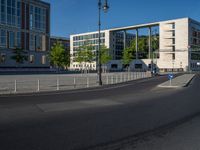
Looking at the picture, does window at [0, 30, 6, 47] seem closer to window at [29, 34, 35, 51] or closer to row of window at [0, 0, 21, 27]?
row of window at [0, 0, 21, 27]

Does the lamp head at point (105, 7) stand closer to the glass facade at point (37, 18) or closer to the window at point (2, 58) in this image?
the window at point (2, 58)

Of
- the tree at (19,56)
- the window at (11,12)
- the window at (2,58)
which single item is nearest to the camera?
the window at (2,58)

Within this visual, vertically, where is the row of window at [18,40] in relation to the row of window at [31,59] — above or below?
above

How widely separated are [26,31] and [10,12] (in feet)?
24.6

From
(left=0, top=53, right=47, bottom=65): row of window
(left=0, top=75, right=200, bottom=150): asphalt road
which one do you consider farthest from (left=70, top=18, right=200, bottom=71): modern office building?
(left=0, top=75, right=200, bottom=150): asphalt road

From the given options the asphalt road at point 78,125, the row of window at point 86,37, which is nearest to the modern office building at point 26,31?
the row of window at point 86,37

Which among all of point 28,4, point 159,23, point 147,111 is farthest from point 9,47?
point 147,111

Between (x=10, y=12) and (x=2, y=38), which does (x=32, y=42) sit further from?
(x=10, y=12)

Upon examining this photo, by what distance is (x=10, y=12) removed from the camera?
8144 cm

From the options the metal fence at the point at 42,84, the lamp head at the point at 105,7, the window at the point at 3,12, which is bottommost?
the metal fence at the point at 42,84

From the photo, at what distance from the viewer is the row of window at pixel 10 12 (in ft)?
259

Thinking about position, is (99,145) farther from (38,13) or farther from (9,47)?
(38,13)

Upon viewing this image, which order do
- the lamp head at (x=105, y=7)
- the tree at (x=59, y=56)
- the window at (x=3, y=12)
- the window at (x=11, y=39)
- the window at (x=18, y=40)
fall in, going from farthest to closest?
the tree at (x=59, y=56), the window at (x=18, y=40), the window at (x=11, y=39), the window at (x=3, y=12), the lamp head at (x=105, y=7)

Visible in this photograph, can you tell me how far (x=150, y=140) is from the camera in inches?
287
